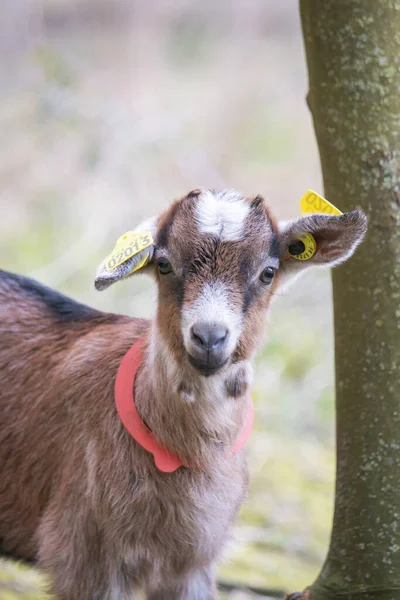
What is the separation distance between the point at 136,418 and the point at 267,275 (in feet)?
2.15

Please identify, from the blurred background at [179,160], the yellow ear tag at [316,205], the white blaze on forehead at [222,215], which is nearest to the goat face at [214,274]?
the white blaze on forehead at [222,215]

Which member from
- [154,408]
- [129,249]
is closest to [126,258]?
[129,249]

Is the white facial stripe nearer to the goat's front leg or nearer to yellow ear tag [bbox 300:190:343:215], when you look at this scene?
yellow ear tag [bbox 300:190:343:215]

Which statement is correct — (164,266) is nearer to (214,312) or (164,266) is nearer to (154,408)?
(214,312)

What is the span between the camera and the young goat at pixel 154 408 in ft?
8.45

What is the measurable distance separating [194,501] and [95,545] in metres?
0.38

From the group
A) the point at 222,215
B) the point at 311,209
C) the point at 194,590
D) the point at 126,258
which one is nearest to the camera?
the point at 126,258

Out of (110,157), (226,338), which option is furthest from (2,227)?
(226,338)

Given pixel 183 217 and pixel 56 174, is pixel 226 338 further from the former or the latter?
pixel 56 174

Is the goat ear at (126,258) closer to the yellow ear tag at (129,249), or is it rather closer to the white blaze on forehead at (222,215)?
the yellow ear tag at (129,249)

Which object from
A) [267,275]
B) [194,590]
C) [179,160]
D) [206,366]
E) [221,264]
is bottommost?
[179,160]

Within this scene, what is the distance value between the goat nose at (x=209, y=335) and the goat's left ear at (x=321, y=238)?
1.59 ft

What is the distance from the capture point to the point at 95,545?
2912mm

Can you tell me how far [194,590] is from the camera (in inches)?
130
